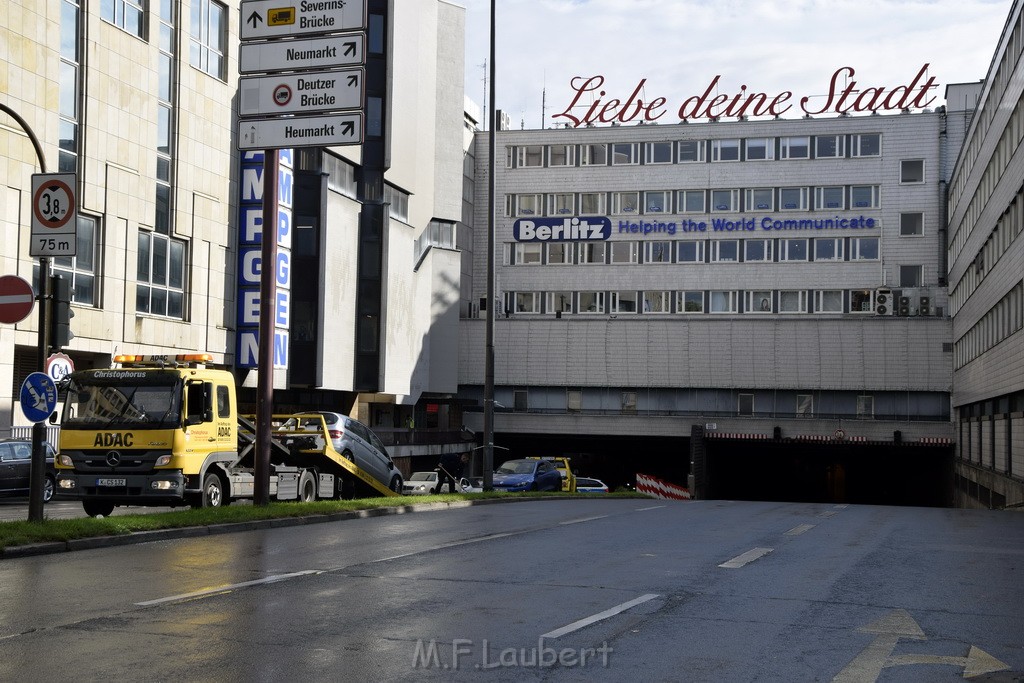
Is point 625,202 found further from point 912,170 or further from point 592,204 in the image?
point 912,170

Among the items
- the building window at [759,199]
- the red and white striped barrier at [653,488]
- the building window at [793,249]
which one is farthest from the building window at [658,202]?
the red and white striped barrier at [653,488]

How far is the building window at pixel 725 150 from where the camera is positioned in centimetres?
7131

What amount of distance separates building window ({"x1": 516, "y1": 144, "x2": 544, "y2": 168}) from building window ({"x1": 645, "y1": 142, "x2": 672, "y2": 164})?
657 centimetres

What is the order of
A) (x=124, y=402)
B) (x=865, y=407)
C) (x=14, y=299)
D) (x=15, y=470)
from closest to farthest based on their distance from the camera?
(x=14, y=299) → (x=124, y=402) → (x=15, y=470) → (x=865, y=407)

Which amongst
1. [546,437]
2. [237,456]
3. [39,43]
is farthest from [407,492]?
[546,437]

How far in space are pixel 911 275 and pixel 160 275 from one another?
4543 cm

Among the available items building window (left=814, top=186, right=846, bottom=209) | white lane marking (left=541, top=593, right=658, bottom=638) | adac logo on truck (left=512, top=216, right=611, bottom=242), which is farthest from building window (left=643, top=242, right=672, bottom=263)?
white lane marking (left=541, top=593, right=658, bottom=638)

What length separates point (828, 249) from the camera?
70375 mm

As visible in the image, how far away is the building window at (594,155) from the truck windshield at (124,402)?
54.9 metres

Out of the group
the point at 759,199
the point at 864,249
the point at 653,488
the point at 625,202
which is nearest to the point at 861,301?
the point at 864,249

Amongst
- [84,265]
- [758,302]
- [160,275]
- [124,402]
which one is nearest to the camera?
[124,402]

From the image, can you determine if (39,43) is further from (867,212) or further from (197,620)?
(867,212)

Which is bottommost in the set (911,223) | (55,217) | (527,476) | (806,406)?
(527,476)

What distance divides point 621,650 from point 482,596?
263cm
